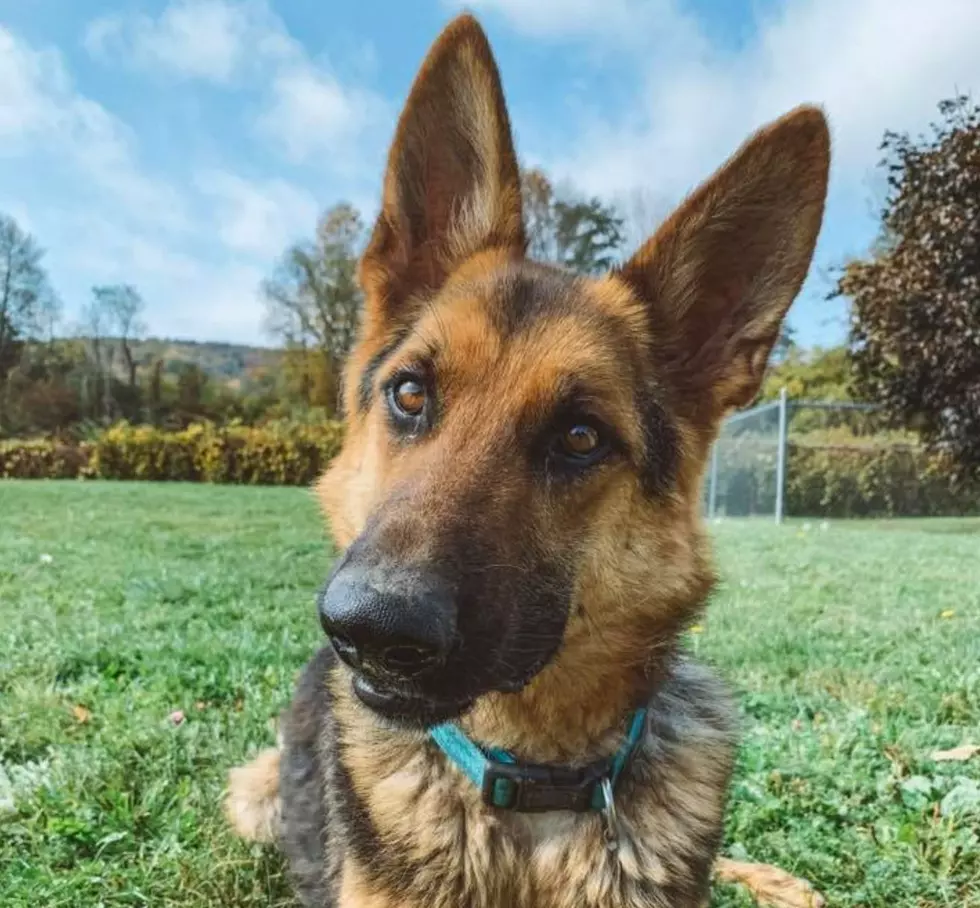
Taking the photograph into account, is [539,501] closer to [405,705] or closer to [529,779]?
[405,705]

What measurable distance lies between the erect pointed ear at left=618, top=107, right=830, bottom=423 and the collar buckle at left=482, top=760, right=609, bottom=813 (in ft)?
3.65

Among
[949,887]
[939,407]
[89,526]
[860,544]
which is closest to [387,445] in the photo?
[949,887]

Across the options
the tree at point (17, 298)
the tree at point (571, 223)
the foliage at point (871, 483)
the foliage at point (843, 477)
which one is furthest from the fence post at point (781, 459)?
the tree at point (17, 298)

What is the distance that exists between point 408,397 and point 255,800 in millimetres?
1747

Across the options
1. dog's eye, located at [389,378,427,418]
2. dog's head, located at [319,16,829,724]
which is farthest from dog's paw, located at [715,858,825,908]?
dog's eye, located at [389,378,427,418]

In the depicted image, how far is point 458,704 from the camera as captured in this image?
196cm

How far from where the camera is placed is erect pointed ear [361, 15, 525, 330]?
2.58m

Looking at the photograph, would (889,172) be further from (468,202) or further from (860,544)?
(468,202)

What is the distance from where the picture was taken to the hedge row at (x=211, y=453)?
65.6ft

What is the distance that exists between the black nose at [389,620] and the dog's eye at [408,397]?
75cm

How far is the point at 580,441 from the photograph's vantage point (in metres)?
2.37

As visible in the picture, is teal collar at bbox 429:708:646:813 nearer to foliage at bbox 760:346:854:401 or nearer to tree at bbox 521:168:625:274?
tree at bbox 521:168:625:274

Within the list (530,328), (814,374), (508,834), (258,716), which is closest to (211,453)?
→ (814,374)

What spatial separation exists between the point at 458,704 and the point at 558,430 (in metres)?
0.77
